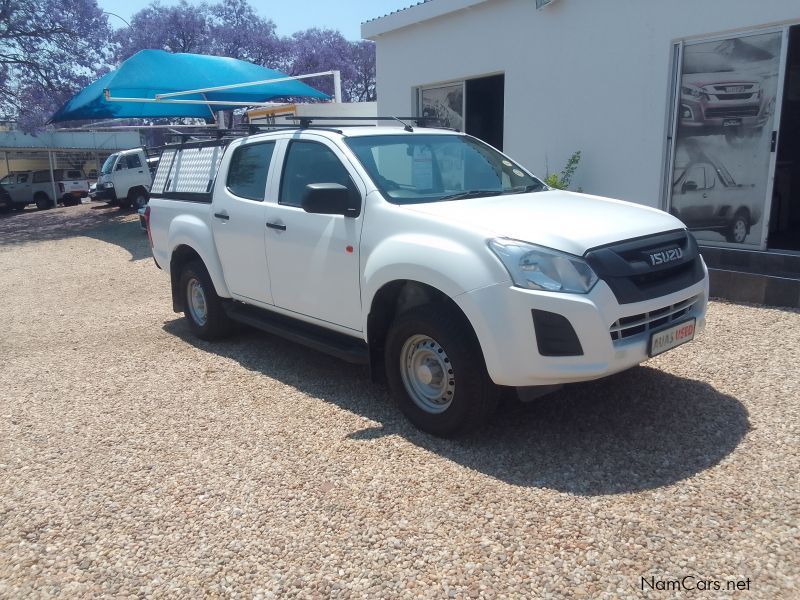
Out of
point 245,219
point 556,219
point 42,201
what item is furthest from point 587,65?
point 42,201

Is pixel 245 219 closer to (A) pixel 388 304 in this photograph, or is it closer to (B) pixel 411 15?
(A) pixel 388 304

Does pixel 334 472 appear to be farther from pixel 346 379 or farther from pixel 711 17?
pixel 711 17

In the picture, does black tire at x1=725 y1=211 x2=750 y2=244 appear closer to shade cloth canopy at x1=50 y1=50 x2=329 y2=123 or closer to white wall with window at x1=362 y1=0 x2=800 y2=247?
white wall with window at x1=362 y1=0 x2=800 y2=247

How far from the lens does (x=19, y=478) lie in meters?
3.83

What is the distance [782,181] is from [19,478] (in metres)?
9.30

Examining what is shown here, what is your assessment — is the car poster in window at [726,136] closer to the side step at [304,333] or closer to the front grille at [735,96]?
the front grille at [735,96]

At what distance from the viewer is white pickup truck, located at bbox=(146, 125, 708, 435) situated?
3.46m

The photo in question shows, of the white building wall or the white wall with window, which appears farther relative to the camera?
the white building wall

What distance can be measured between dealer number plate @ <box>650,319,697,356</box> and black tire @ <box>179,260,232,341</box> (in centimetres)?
394

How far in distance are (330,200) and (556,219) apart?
1.44 metres

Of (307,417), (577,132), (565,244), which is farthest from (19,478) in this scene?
(577,132)

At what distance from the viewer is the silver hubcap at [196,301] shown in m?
6.40

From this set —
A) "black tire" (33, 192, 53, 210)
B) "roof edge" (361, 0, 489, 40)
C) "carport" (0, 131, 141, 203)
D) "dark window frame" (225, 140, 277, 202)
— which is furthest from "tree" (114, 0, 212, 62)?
"dark window frame" (225, 140, 277, 202)

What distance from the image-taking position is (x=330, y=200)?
425cm
